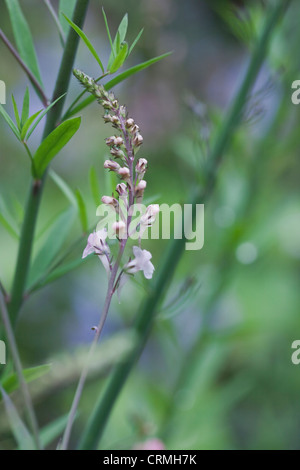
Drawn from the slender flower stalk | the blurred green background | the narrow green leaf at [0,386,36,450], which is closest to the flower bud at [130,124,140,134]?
the slender flower stalk

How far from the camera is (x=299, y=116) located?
697mm

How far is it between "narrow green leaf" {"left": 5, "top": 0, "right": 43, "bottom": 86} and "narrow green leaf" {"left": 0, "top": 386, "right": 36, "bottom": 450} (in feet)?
0.51

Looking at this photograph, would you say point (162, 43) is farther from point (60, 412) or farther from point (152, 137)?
point (60, 412)

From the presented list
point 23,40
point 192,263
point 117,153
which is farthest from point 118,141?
point 192,263

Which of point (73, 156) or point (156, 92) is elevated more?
point (156, 92)

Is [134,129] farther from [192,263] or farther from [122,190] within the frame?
[192,263]

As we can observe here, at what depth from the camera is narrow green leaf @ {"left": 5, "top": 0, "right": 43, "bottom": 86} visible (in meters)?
0.29

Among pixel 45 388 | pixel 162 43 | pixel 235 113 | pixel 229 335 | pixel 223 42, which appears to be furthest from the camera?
pixel 223 42

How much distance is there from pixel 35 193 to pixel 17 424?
0.11m

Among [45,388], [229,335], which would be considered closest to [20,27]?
[45,388]

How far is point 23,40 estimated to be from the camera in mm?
292

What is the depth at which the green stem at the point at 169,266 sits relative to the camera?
1.09 feet

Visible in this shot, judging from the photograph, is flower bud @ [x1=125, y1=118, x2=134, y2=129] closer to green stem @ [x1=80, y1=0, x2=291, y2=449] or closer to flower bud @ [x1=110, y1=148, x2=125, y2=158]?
flower bud @ [x1=110, y1=148, x2=125, y2=158]
